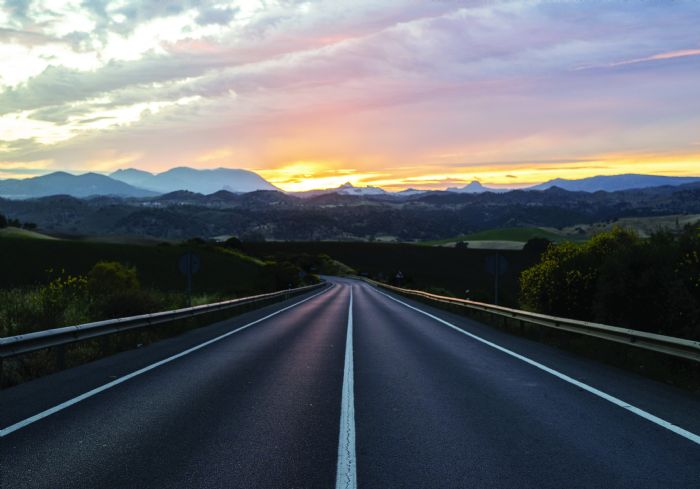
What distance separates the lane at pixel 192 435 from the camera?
491 centimetres

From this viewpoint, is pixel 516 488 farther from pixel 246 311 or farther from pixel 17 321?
pixel 246 311

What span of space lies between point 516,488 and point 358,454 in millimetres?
1555

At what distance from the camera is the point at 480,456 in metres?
5.44

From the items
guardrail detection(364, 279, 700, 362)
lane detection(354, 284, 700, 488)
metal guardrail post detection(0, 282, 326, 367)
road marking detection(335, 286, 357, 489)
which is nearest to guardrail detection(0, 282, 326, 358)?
metal guardrail post detection(0, 282, 326, 367)

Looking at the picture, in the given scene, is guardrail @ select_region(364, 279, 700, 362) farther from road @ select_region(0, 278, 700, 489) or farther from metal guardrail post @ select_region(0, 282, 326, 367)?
metal guardrail post @ select_region(0, 282, 326, 367)

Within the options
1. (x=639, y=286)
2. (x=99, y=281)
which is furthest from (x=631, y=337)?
(x=99, y=281)

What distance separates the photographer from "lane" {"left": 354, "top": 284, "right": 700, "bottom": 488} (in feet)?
16.1

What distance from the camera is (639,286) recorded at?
13.2m

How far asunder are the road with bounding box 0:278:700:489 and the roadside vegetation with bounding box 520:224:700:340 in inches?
102

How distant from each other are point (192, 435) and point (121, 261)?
235 ft

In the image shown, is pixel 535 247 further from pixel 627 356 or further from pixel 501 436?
pixel 501 436

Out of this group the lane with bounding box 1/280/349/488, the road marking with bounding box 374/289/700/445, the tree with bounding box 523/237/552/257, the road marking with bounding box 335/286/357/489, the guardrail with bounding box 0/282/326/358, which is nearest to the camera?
the road marking with bounding box 335/286/357/489

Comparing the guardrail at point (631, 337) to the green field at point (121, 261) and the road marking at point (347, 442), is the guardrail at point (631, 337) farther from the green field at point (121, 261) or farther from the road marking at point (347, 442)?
the green field at point (121, 261)

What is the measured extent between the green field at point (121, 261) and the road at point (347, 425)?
46.6 metres
